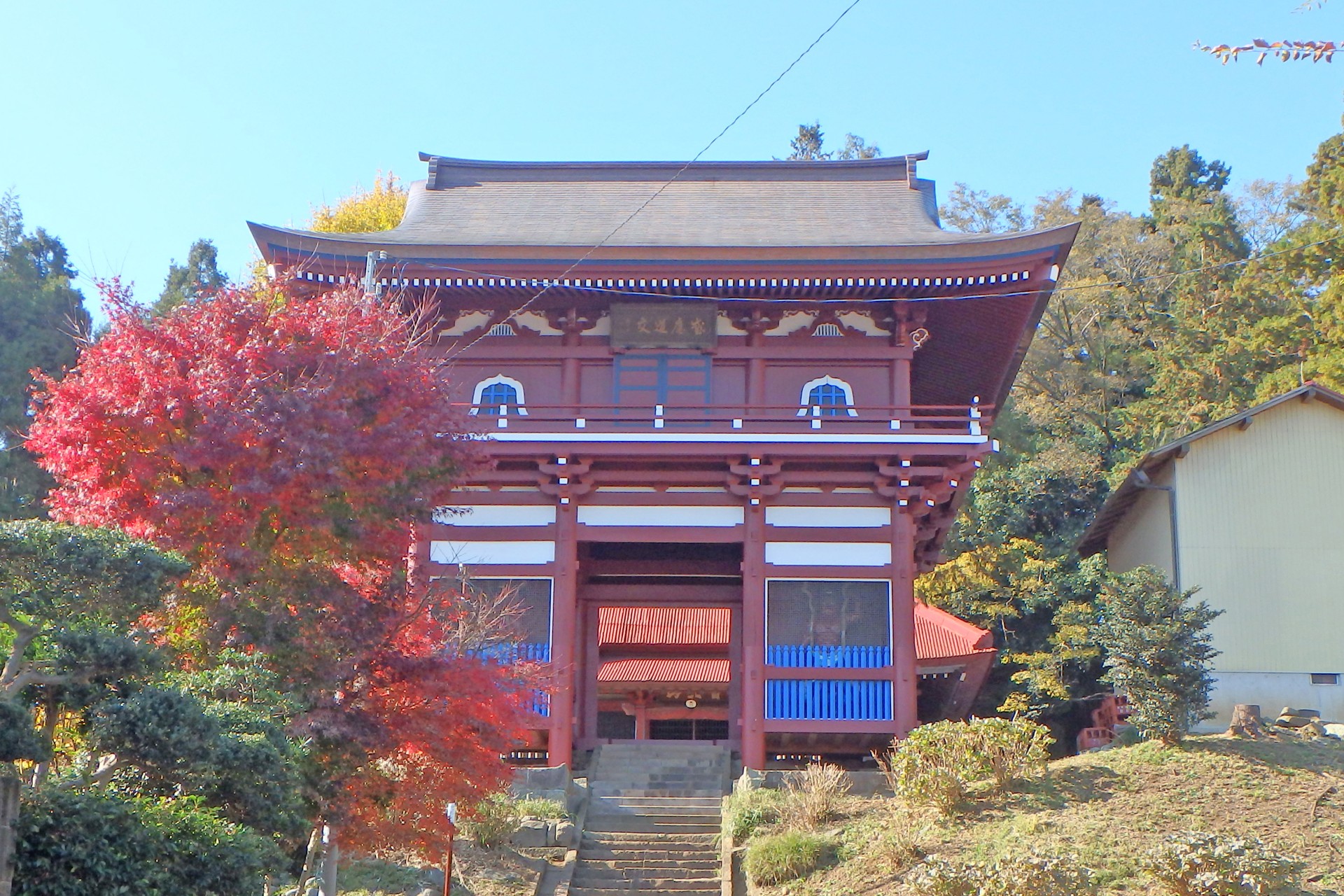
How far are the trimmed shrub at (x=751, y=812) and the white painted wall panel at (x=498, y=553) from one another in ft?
16.3

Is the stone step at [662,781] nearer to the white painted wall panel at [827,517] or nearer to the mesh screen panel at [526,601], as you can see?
the mesh screen panel at [526,601]

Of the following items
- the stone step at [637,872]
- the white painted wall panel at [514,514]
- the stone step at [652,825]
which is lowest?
the stone step at [637,872]

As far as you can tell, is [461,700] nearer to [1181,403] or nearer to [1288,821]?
[1288,821]

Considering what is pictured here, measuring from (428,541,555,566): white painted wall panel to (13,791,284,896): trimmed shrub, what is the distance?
1064cm

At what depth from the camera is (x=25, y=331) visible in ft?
112

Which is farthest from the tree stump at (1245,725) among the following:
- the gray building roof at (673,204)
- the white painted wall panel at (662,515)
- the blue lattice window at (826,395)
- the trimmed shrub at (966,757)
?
the gray building roof at (673,204)

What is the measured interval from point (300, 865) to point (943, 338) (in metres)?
13.9

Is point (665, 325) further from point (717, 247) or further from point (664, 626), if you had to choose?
point (664, 626)

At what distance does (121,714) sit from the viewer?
969 cm

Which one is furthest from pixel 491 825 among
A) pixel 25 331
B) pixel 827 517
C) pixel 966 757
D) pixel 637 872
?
pixel 25 331

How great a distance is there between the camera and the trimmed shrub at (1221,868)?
13133mm

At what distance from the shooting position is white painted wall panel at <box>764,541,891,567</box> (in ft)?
68.6

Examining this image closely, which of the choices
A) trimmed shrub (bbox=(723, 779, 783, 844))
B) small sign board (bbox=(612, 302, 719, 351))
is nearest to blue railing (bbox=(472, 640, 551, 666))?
trimmed shrub (bbox=(723, 779, 783, 844))

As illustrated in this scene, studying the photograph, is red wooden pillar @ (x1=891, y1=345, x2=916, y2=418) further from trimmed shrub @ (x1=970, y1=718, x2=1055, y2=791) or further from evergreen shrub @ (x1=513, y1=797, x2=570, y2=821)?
evergreen shrub @ (x1=513, y1=797, x2=570, y2=821)
